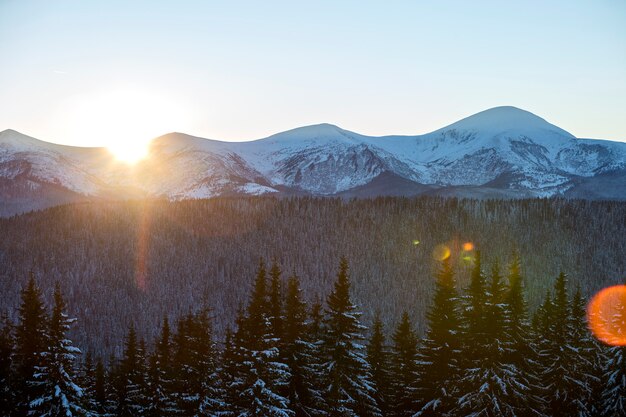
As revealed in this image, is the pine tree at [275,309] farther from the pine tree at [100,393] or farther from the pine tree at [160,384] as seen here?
the pine tree at [100,393]

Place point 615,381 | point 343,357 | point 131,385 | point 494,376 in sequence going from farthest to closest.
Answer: point 131,385
point 615,381
point 494,376
point 343,357

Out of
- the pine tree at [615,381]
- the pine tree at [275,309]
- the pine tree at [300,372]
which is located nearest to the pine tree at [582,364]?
the pine tree at [615,381]

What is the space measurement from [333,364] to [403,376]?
9.52 m

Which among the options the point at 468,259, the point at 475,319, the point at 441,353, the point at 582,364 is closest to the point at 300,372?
the point at 441,353

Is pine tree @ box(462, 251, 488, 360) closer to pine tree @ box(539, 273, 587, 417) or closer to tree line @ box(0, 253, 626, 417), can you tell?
tree line @ box(0, 253, 626, 417)

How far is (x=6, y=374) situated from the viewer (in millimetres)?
30078

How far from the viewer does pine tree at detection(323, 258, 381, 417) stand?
2967cm

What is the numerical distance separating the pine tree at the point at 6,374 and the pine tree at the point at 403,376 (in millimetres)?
21266

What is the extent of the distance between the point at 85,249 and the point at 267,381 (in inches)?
7137

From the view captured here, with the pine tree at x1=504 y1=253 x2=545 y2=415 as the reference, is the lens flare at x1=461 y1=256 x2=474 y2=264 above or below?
below

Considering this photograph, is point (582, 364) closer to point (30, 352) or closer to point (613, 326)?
point (613, 326)

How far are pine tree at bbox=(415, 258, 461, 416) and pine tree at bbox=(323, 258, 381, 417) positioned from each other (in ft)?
13.3

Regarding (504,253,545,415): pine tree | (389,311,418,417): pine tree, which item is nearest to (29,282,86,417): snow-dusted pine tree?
(389,311,418,417): pine tree

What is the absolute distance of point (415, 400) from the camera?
108 ft
